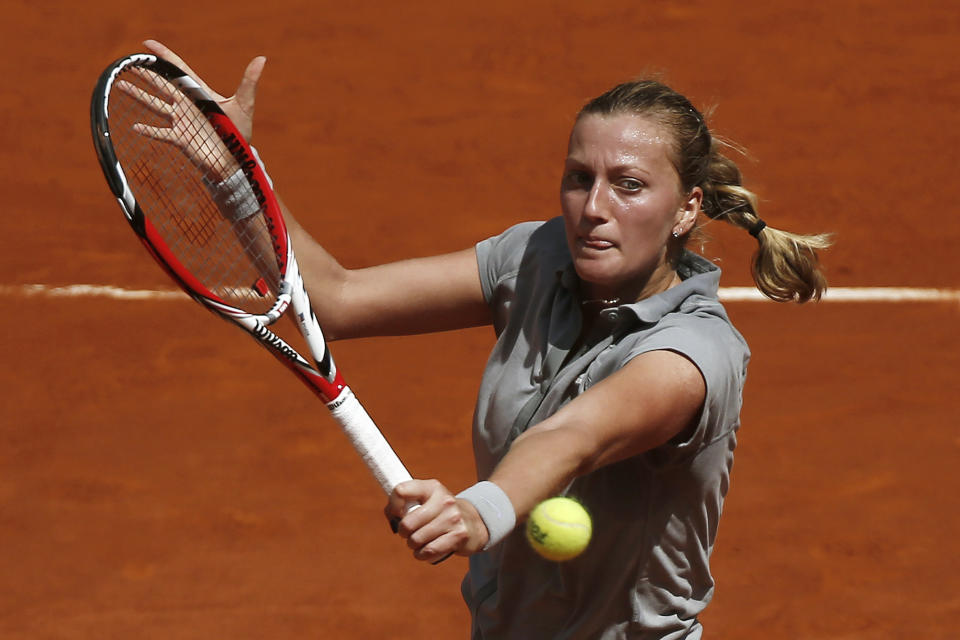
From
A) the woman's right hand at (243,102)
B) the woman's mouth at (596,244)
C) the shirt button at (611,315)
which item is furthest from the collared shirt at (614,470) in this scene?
the woman's right hand at (243,102)

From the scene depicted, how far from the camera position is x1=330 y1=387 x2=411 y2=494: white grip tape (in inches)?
106

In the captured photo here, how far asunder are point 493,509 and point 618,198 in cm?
87

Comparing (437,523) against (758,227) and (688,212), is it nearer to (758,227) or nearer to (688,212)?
(688,212)

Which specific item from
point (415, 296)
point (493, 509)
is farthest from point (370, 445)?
point (415, 296)

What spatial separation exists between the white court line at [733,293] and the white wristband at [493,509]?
5.04 metres

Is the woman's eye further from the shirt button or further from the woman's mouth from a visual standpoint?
the shirt button

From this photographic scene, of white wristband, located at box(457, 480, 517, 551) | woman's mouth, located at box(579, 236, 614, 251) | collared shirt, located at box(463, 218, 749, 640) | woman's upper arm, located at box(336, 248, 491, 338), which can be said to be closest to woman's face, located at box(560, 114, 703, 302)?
woman's mouth, located at box(579, 236, 614, 251)

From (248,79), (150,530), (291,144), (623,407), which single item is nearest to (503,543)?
(623,407)

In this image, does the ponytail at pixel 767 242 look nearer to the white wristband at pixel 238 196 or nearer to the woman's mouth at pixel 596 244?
the woman's mouth at pixel 596 244

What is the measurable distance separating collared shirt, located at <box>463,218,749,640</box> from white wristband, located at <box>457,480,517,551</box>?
0.47 meters

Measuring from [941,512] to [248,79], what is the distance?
415 cm

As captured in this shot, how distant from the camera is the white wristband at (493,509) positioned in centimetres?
239

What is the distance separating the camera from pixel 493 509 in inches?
94.4

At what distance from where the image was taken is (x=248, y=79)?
331 cm
